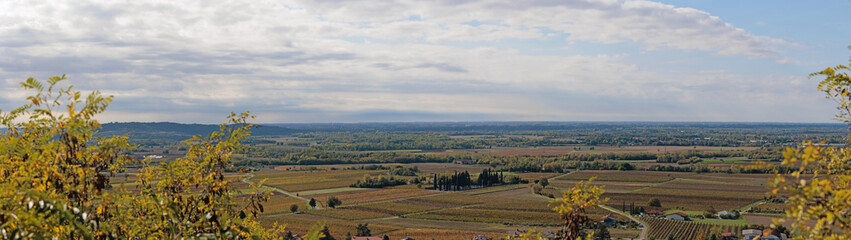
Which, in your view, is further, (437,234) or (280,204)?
(280,204)

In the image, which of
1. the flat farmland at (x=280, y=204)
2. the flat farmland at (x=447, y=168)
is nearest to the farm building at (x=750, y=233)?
the flat farmland at (x=280, y=204)

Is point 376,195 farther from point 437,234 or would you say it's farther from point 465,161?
point 465,161

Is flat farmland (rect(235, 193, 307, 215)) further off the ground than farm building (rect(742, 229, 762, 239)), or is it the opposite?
farm building (rect(742, 229, 762, 239))

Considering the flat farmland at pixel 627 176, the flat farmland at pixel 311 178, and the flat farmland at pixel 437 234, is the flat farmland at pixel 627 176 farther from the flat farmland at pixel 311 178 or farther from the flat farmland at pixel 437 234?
the flat farmland at pixel 437 234

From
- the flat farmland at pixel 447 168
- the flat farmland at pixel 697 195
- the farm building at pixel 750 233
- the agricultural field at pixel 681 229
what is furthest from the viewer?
the flat farmland at pixel 447 168

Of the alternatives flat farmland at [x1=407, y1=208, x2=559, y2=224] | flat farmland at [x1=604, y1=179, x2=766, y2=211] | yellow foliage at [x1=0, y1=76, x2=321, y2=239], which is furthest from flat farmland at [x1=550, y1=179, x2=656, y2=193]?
yellow foliage at [x1=0, y1=76, x2=321, y2=239]

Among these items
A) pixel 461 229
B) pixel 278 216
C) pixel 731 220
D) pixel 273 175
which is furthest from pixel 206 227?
pixel 273 175

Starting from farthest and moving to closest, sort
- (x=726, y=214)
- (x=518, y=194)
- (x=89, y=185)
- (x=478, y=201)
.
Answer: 1. (x=518, y=194)
2. (x=478, y=201)
3. (x=726, y=214)
4. (x=89, y=185)

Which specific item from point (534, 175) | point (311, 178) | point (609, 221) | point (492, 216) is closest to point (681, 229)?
point (609, 221)

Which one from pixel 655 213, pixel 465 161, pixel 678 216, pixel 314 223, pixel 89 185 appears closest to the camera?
pixel 89 185

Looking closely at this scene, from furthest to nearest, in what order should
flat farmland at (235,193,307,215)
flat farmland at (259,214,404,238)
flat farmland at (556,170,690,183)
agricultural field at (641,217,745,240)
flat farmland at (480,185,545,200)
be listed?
flat farmland at (556,170,690,183) → flat farmland at (480,185,545,200) → flat farmland at (235,193,307,215) → flat farmland at (259,214,404,238) → agricultural field at (641,217,745,240)

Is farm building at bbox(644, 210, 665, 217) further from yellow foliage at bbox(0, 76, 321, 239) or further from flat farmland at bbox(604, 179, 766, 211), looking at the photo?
yellow foliage at bbox(0, 76, 321, 239)

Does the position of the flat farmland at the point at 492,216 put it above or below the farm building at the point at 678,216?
below
